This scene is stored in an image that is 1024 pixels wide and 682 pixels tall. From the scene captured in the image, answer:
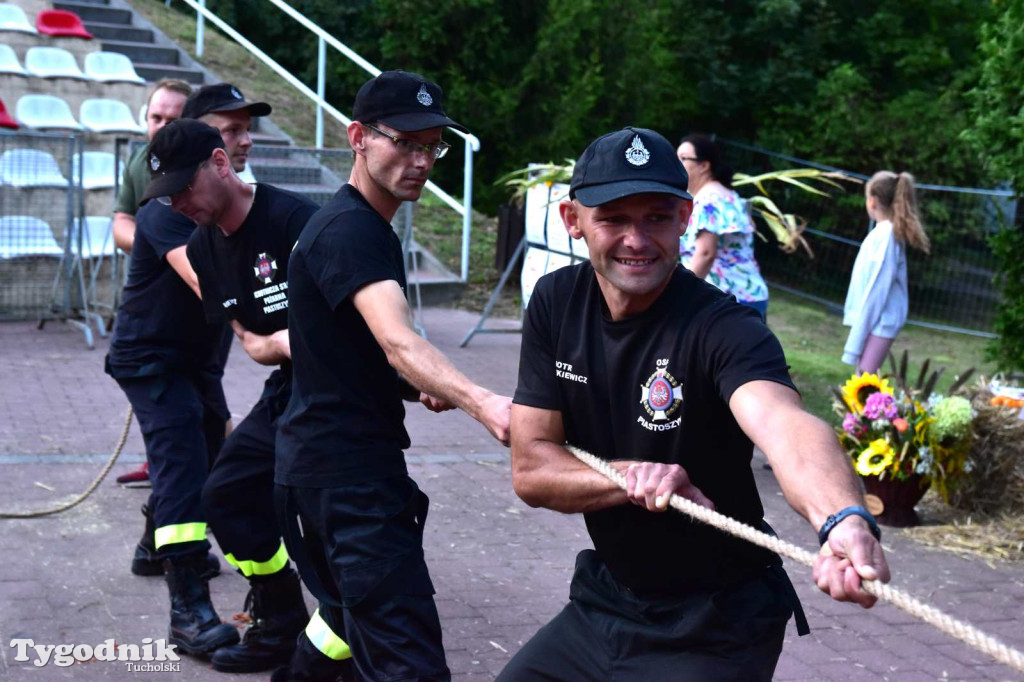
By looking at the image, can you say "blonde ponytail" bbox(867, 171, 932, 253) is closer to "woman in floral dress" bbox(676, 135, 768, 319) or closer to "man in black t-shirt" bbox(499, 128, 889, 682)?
"woman in floral dress" bbox(676, 135, 768, 319)

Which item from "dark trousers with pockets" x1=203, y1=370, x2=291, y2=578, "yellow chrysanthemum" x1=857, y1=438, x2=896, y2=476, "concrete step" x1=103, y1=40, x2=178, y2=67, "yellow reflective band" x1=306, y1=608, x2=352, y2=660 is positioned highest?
"concrete step" x1=103, y1=40, x2=178, y2=67

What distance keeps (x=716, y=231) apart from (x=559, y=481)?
4618 millimetres

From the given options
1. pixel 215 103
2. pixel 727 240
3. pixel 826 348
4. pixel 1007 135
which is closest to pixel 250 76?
pixel 826 348

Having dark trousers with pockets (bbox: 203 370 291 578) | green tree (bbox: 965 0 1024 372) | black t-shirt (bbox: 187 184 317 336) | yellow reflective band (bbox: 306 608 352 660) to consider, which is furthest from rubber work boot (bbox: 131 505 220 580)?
green tree (bbox: 965 0 1024 372)

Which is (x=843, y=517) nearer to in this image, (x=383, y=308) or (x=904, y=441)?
(x=383, y=308)

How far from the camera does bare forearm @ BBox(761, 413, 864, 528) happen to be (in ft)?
7.38

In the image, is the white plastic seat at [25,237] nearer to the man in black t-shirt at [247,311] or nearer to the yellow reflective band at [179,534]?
the yellow reflective band at [179,534]

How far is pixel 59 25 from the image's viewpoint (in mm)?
14812

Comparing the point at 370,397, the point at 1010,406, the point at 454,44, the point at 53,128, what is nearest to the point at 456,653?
the point at 370,397

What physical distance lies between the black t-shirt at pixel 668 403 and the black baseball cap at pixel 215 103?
2.89m

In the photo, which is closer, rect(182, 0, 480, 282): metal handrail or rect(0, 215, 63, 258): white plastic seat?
rect(0, 215, 63, 258): white plastic seat

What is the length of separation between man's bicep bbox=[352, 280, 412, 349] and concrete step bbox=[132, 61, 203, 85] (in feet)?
42.4

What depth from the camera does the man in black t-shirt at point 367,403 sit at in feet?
11.0

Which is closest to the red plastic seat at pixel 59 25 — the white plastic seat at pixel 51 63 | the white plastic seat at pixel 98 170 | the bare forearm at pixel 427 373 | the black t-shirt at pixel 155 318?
the white plastic seat at pixel 51 63
